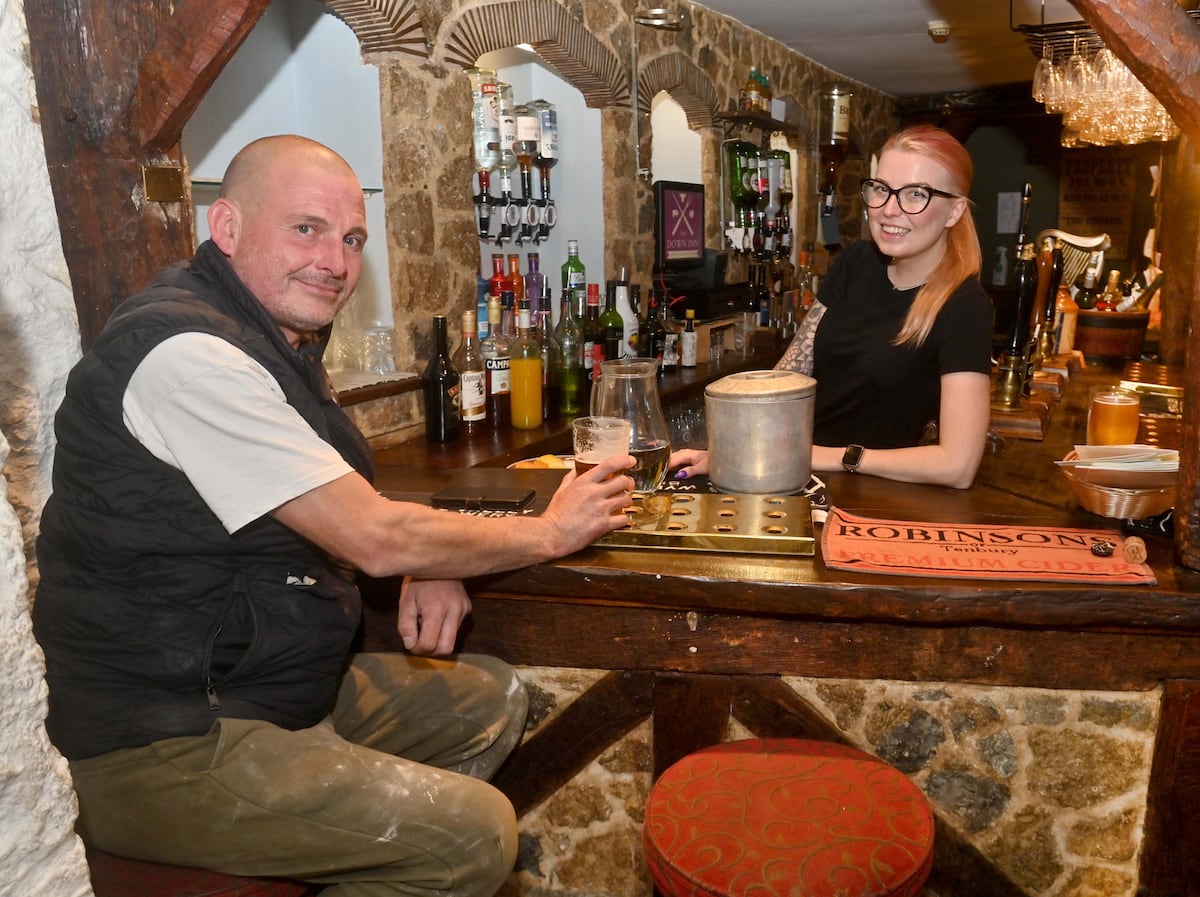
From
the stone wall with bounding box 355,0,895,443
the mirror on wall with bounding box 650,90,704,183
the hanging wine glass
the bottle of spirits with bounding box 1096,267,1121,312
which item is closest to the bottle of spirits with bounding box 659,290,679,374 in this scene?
the stone wall with bounding box 355,0,895,443

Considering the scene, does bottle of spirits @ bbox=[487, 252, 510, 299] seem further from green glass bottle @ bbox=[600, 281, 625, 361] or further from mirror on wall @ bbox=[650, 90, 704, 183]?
mirror on wall @ bbox=[650, 90, 704, 183]

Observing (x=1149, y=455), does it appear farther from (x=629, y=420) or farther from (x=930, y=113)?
(x=930, y=113)

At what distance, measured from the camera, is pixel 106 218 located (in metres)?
1.82

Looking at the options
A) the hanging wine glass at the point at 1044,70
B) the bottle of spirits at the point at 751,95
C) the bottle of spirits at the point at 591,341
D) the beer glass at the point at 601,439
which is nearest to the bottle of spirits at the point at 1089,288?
the hanging wine glass at the point at 1044,70

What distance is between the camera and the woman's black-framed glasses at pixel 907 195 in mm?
2305

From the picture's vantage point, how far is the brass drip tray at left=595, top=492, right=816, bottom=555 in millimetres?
1805

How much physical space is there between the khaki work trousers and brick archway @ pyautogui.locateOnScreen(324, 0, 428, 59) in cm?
232

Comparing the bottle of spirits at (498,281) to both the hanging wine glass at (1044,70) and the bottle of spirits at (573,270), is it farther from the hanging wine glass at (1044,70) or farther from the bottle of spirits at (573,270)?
the hanging wine glass at (1044,70)

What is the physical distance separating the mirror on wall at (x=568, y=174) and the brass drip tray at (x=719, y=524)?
111 inches

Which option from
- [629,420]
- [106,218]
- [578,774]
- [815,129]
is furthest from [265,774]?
[815,129]

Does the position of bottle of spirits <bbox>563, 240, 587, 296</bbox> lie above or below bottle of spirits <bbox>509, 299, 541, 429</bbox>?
above

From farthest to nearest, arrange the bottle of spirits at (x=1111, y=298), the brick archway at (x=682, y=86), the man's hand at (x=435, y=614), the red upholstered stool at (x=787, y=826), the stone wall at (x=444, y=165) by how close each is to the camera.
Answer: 1. the bottle of spirits at (x=1111, y=298)
2. the brick archway at (x=682, y=86)
3. the stone wall at (x=444, y=165)
4. the man's hand at (x=435, y=614)
5. the red upholstered stool at (x=787, y=826)

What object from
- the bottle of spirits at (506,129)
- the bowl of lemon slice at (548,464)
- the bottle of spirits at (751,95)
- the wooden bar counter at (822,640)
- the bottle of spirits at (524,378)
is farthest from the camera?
the bottle of spirits at (751,95)

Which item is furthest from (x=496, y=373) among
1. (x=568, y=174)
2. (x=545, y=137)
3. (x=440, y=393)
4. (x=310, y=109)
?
(x=568, y=174)
